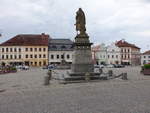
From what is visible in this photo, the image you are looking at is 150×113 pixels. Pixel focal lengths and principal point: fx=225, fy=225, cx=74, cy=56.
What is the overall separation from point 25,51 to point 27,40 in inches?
170

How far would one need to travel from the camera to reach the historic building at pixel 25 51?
278 ft

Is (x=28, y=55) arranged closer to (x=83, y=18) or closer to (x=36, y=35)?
(x=36, y=35)

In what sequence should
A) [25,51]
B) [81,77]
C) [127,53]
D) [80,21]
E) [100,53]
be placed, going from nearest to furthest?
1. [81,77]
2. [80,21]
3. [25,51]
4. [100,53]
5. [127,53]

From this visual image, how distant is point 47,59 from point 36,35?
430 inches

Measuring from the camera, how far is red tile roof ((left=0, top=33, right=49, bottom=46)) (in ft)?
279

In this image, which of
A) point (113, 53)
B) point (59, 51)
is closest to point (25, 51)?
point (59, 51)

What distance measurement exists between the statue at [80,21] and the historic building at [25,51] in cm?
6392

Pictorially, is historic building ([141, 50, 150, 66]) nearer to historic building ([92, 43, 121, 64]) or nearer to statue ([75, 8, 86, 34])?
historic building ([92, 43, 121, 64])

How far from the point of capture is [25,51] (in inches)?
3383

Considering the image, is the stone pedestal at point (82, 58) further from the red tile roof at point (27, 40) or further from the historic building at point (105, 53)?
the historic building at point (105, 53)

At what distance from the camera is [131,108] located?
26.7 ft

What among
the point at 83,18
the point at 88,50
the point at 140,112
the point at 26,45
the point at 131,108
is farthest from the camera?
the point at 26,45

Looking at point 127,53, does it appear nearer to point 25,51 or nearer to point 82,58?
point 25,51

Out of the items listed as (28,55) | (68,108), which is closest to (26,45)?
(28,55)
